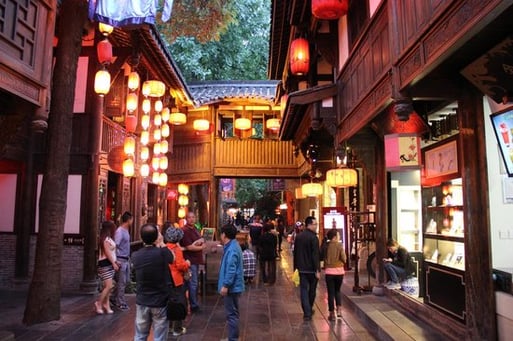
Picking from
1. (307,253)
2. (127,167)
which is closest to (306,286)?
(307,253)

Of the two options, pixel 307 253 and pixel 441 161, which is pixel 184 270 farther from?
pixel 441 161

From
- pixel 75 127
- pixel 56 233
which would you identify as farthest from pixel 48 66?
pixel 75 127

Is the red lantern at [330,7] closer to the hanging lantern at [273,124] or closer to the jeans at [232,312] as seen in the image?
the jeans at [232,312]

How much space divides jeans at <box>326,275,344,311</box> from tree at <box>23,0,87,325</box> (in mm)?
5439

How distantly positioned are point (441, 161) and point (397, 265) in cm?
332

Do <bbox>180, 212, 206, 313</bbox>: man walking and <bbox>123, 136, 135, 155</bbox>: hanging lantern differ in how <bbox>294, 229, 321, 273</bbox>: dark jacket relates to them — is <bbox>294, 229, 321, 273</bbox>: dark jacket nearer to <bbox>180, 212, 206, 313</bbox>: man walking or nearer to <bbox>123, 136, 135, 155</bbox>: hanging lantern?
<bbox>180, 212, 206, 313</bbox>: man walking

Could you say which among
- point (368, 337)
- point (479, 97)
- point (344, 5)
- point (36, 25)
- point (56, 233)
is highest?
point (344, 5)

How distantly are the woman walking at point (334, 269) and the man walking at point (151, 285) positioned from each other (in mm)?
4418

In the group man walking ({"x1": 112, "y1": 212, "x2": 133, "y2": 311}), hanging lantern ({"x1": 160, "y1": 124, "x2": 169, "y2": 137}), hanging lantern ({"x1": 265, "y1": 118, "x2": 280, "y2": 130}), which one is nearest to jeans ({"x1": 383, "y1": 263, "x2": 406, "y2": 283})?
man walking ({"x1": 112, "y1": 212, "x2": 133, "y2": 311})

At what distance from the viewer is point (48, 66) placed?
7426 mm

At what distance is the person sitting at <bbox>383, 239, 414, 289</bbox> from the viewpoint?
9.65 m

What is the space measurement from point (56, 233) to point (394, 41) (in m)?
7.04

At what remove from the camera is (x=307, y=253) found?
28.9 feet

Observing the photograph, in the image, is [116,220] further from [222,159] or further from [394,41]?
[394,41]
